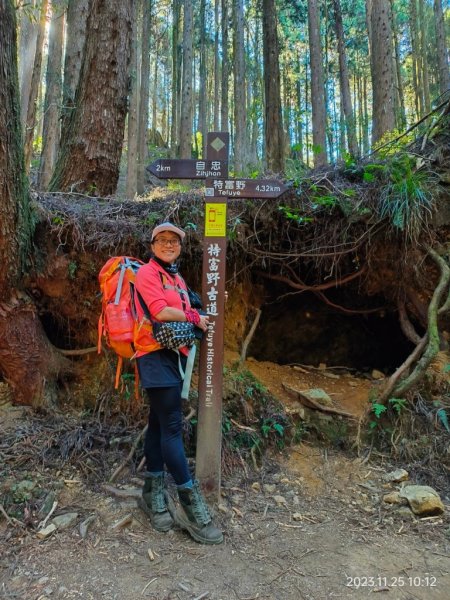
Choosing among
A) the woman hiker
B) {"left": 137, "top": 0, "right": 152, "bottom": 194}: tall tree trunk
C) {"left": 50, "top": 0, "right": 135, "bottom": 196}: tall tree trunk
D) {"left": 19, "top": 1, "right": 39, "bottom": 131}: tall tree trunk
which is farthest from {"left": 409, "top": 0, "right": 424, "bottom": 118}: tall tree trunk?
the woman hiker

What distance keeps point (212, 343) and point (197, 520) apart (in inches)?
50.3

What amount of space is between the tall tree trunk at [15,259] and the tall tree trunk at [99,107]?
164 centimetres

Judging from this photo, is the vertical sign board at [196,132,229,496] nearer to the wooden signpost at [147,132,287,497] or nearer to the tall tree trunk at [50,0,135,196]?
the wooden signpost at [147,132,287,497]

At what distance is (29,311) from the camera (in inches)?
164

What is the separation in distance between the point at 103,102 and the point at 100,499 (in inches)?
192

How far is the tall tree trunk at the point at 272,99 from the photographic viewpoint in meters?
8.20

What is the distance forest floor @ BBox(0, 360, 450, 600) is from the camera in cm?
241

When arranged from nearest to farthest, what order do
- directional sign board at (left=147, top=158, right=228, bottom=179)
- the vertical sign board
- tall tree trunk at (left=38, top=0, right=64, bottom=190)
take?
the vertical sign board → directional sign board at (left=147, top=158, right=228, bottom=179) → tall tree trunk at (left=38, top=0, right=64, bottom=190)

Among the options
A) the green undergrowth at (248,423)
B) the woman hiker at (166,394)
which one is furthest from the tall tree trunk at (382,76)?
the woman hiker at (166,394)

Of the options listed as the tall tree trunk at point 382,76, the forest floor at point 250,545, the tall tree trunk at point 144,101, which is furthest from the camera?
the tall tree trunk at point 144,101

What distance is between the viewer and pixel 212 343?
327 cm

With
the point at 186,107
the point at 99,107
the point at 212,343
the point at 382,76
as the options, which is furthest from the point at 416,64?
the point at 212,343

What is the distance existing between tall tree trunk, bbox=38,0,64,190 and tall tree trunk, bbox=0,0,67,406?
479 cm

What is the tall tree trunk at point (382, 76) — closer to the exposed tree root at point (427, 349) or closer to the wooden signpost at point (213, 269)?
the exposed tree root at point (427, 349)
